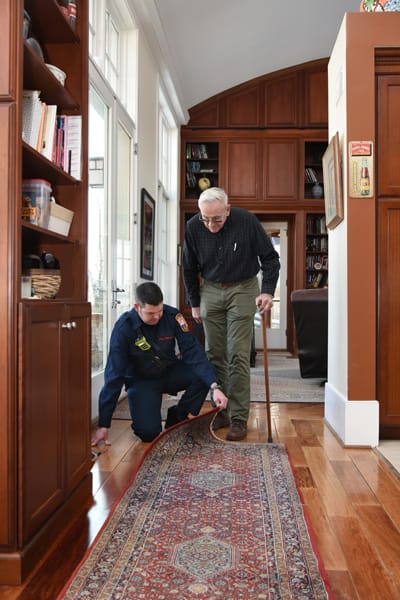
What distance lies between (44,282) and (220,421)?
1726 mm

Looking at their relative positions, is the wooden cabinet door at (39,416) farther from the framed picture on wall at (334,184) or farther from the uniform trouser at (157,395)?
the framed picture on wall at (334,184)

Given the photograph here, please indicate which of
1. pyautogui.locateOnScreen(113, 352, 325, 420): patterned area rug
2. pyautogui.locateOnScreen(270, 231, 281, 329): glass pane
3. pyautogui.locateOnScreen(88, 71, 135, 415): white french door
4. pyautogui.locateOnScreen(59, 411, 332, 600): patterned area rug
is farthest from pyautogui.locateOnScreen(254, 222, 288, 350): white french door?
pyautogui.locateOnScreen(59, 411, 332, 600): patterned area rug

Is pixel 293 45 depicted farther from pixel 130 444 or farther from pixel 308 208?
pixel 130 444

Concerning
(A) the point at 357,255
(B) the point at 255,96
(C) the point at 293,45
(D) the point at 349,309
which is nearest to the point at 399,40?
(A) the point at 357,255

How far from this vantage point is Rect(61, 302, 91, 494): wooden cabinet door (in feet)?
5.92

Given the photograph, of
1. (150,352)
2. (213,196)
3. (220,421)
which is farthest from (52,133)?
(220,421)

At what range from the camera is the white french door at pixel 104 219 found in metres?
3.52

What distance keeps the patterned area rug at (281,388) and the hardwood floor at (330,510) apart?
2.43ft

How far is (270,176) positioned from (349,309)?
520cm

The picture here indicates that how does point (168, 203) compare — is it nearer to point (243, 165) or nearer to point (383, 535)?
point (243, 165)

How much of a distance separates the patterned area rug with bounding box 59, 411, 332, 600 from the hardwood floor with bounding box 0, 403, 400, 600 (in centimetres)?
6

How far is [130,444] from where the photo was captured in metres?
2.83

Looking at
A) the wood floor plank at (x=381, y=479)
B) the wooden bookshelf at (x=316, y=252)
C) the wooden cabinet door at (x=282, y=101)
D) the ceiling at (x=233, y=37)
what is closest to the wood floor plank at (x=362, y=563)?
the wood floor plank at (x=381, y=479)

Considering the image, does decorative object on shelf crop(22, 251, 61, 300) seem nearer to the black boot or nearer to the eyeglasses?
the eyeglasses
